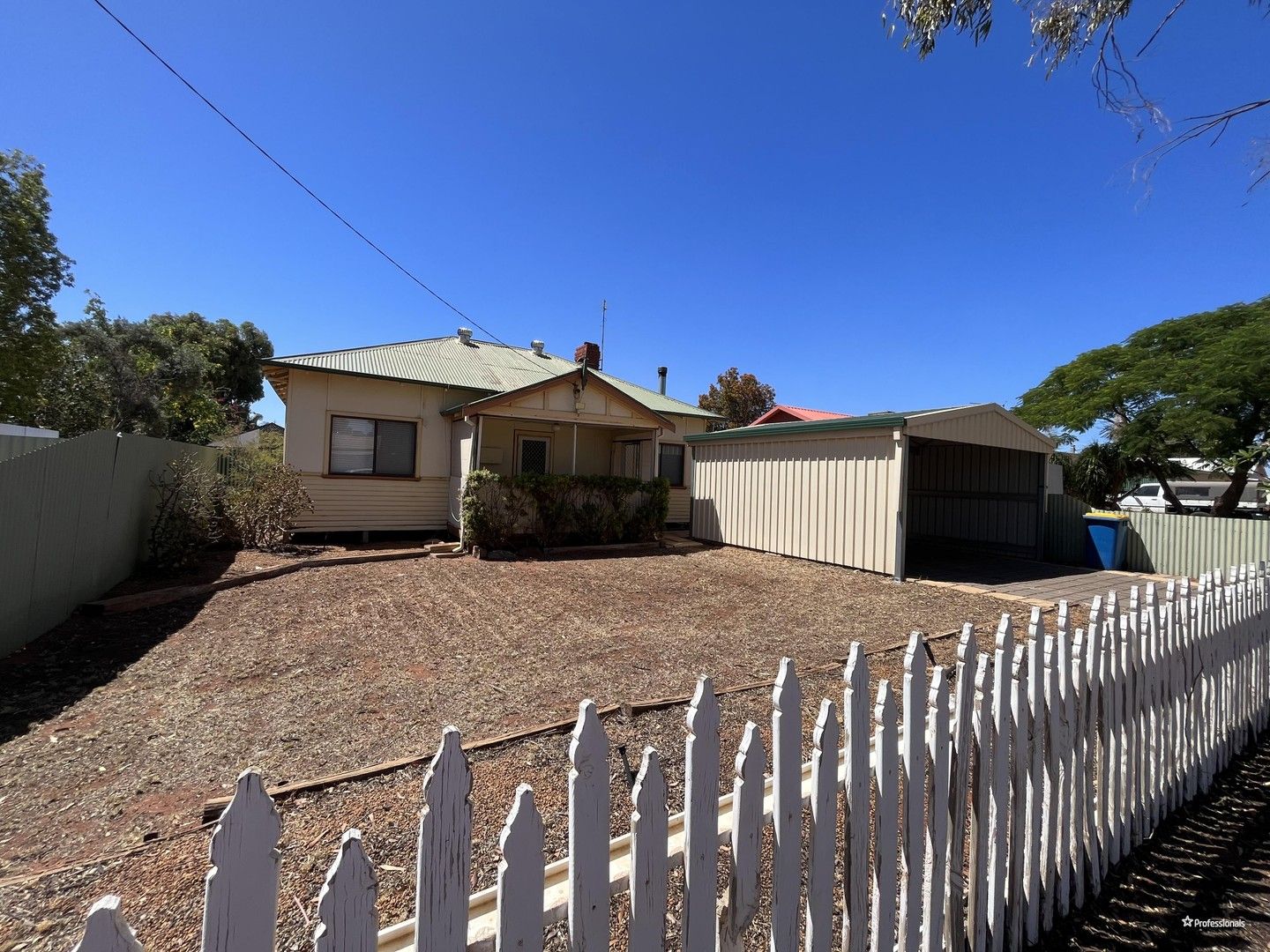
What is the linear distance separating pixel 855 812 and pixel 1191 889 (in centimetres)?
192

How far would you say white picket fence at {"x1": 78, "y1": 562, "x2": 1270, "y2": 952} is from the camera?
914mm

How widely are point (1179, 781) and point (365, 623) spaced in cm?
645

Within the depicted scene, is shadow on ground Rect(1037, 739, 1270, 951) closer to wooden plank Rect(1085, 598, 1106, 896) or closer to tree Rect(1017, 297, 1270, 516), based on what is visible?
wooden plank Rect(1085, 598, 1106, 896)

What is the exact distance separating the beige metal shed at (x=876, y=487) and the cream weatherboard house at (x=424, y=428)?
221 cm

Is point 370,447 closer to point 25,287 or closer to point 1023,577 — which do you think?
point 1023,577

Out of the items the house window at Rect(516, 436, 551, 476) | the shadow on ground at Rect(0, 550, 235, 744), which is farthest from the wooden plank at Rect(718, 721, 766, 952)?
the house window at Rect(516, 436, 551, 476)

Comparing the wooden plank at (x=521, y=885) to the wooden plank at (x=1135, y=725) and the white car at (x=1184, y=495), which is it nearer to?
the wooden plank at (x=1135, y=725)

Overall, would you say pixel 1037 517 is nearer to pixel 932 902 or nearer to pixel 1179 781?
pixel 1179 781

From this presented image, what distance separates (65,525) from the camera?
17.7ft

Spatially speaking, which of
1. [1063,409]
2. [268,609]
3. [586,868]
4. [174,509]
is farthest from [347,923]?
[1063,409]

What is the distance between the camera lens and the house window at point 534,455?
45.0 ft

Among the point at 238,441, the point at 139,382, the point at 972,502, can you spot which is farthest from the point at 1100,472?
the point at 139,382

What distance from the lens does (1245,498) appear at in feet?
72.4

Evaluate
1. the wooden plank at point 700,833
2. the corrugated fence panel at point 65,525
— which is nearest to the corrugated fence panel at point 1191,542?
the wooden plank at point 700,833
